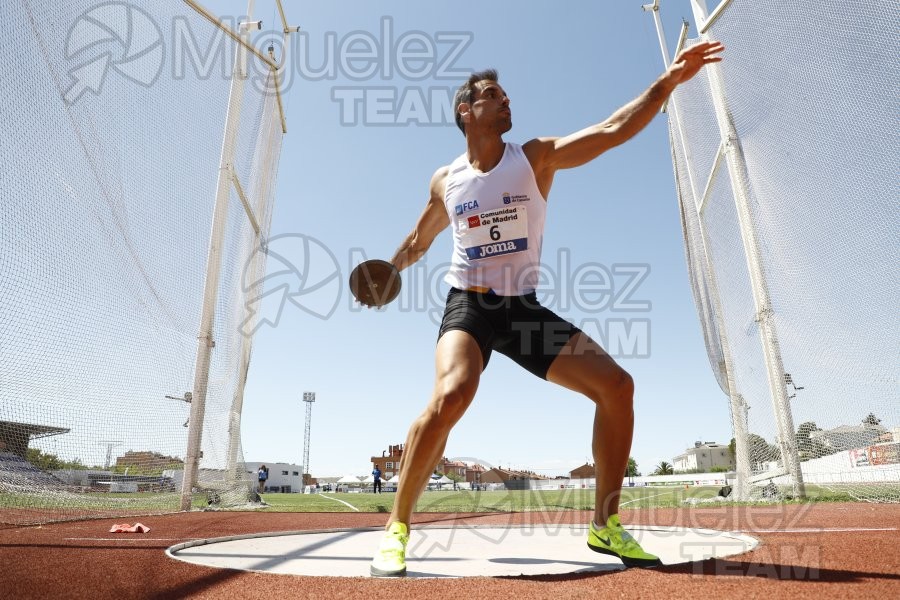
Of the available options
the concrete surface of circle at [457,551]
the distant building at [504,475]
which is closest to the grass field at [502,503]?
the concrete surface of circle at [457,551]

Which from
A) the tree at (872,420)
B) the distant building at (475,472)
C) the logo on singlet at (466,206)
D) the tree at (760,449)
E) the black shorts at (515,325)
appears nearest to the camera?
the black shorts at (515,325)

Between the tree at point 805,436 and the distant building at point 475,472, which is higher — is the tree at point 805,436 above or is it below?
above

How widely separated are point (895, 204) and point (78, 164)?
711 cm

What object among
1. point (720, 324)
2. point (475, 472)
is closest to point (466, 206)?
point (720, 324)

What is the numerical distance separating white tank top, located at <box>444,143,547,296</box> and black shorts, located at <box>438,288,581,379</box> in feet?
0.22

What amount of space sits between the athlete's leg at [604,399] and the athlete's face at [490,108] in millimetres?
1164

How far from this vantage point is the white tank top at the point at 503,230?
2740 millimetres

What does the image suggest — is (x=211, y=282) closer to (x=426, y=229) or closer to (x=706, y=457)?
(x=426, y=229)

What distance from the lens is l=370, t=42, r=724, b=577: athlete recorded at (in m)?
2.43

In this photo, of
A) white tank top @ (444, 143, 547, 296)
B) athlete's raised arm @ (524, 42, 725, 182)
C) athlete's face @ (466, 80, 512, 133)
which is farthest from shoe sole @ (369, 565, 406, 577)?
athlete's face @ (466, 80, 512, 133)

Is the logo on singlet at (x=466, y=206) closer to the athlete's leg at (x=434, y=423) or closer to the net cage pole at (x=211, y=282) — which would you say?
the athlete's leg at (x=434, y=423)

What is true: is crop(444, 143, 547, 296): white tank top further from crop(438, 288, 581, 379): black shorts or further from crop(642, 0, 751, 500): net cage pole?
crop(642, 0, 751, 500): net cage pole

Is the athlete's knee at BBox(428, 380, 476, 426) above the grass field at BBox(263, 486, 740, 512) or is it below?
above

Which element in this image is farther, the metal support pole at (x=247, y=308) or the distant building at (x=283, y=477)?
the distant building at (x=283, y=477)
